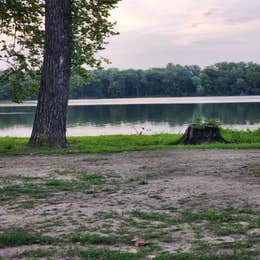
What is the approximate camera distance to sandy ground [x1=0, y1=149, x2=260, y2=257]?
6.46m

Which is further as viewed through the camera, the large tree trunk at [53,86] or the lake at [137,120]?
the lake at [137,120]

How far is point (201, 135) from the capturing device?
17.4 metres

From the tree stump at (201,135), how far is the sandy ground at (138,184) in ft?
11.6

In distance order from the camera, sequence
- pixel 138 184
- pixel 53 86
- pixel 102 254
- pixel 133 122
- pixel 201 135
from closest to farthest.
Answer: pixel 102 254, pixel 138 184, pixel 53 86, pixel 201 135, pixel 133 122

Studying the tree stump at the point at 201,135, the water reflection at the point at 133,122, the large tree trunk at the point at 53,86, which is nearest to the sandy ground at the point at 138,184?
the large tree trunk at the point at 53,86

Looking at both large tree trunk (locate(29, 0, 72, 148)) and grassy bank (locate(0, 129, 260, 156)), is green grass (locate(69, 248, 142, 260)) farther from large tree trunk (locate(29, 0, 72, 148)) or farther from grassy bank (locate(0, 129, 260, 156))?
large tree trunk (locate(29, 0, 72, 148))

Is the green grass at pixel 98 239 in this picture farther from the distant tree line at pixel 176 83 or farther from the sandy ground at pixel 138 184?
the distant tree line at pixel 176 83

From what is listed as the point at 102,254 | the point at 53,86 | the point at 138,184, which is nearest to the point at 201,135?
the point at 53,86

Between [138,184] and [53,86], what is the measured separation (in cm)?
810

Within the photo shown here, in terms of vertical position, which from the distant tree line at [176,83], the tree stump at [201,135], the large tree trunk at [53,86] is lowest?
the tree stump at [201,135]

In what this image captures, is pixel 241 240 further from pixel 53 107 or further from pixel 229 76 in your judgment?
pixel 229 76

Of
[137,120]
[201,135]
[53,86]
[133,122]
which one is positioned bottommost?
[133,122]

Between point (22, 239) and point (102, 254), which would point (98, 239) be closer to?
point (102, 254)

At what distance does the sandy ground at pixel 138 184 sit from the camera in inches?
255
